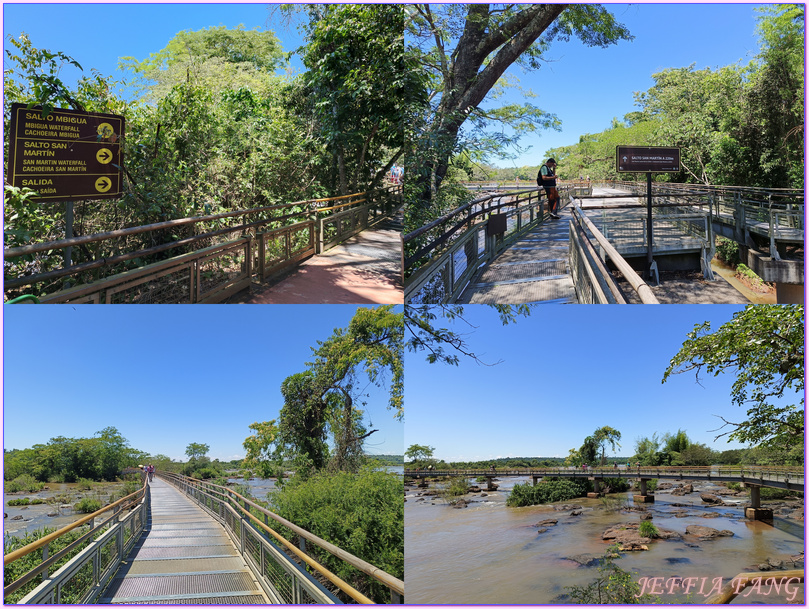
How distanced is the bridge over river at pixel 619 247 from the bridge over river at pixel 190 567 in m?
1.57

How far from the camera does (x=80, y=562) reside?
3193mm

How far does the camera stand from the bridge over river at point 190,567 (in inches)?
104

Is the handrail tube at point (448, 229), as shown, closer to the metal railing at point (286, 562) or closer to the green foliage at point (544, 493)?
the metal railing at point (286, 562)

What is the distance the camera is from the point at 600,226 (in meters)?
3.60

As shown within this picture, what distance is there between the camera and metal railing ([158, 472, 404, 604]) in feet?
7.35

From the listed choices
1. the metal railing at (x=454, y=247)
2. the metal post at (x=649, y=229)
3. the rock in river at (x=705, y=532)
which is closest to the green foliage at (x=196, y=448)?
the metal railing at (x=454, y=247)

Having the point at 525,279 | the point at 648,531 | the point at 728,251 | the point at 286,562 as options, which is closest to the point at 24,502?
the point at 286,562

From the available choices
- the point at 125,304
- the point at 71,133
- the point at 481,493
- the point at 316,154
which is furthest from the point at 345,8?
the point at 481,493

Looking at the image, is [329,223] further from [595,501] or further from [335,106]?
[595,501]

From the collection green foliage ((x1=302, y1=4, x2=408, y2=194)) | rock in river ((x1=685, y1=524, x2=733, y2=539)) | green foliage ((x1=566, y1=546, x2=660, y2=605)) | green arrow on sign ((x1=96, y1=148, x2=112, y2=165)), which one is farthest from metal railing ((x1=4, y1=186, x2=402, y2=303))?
rock in river ((x1=685, y1=524, x2=733, y2=539))

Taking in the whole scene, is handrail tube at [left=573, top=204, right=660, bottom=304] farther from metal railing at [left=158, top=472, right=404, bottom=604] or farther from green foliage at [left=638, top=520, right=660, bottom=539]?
green foliage at [left=638, top=520, right=660, bottom=539]

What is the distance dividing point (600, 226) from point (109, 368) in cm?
474

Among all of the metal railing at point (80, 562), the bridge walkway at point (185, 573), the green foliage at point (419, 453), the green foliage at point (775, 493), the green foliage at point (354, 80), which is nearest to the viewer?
the metal railing at point (80, 562)

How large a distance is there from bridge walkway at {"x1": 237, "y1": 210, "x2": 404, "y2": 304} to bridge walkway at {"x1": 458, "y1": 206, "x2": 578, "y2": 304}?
1533 millimetres
